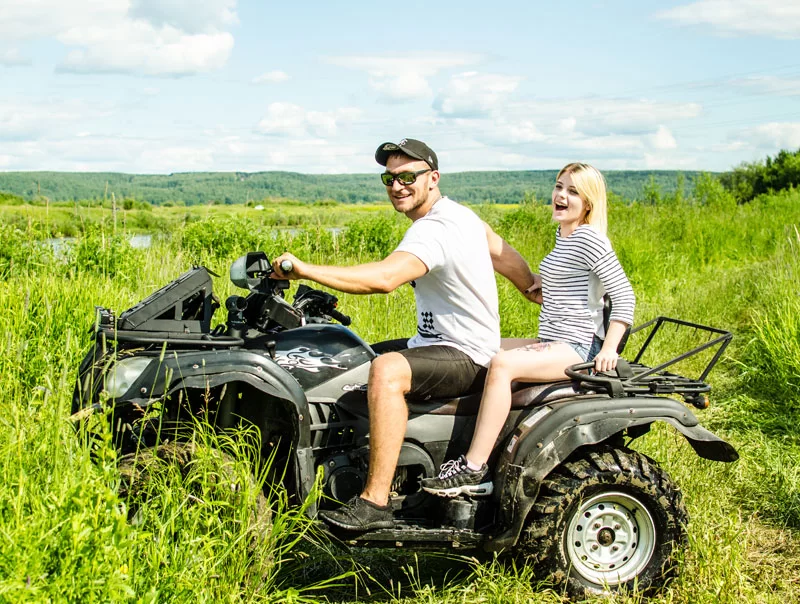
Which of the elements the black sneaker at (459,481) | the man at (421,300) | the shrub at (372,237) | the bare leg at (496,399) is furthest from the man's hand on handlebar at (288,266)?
the shrub at (372,237)

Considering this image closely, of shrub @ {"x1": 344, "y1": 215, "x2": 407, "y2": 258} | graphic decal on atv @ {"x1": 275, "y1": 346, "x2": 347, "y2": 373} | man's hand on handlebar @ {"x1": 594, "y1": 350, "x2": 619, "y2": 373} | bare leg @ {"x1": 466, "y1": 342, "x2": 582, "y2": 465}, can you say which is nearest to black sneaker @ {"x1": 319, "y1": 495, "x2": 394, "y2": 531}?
bare leg @ {"x1": 466, "y1": 342, "x2": 582, "y2": 465}

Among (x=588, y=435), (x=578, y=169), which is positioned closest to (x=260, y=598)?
(x=588, y=435)

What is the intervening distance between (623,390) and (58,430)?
2614 mm

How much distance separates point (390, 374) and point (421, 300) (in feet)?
1.87

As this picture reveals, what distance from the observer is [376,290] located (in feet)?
13.1

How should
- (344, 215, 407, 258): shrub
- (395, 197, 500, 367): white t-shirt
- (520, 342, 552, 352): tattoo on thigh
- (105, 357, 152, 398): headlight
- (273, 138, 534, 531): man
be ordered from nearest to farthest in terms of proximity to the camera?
(105, 357, 152, 398): headlight < (273, 138, 534, 531): man < (395, 197, 500, 367): white t-shirt < (520, 342, 552, 352): tattoo on thigh < (344, 215, 407, 258): shrub

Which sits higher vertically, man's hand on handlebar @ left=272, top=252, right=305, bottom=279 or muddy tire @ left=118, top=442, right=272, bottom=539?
man's hand on handlebar @ left=272, top=252, right=305, bottom=279

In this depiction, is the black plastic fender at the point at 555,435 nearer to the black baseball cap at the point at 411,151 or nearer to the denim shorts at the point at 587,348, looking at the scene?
the denim shorts at the point at 587,348

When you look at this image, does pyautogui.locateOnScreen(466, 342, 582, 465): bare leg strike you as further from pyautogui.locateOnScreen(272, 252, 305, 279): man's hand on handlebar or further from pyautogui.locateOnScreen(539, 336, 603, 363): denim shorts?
pyautogui.locateOnScreen(272, 252, 305, 279): man's hand on handlebar

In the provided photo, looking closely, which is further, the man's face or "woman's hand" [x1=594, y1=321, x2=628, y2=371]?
the man's face

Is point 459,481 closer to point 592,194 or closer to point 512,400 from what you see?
point 512,400

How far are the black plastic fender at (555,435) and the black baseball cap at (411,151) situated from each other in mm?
1386

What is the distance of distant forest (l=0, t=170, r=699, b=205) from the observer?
71.5 ft

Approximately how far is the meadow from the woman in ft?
1.81
